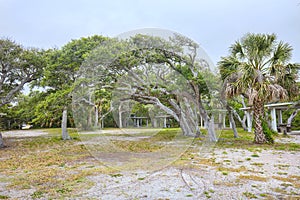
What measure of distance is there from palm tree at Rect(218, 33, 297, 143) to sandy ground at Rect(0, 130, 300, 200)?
368 centimetres

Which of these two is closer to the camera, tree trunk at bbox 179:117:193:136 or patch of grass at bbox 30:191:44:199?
patch of grass at bbox 30:191:44:199

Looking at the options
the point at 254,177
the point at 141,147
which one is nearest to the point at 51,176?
A: the point at 254,177

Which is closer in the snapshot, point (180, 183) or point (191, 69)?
point (180, 183)

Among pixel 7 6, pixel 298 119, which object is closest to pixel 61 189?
pixel 7 6

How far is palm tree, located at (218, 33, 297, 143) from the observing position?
30.5ft

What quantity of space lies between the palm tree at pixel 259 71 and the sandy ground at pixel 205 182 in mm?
3679

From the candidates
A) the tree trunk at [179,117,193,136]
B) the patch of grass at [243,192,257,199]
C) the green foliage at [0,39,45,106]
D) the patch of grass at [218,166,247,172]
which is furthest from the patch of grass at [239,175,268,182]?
the green foliage at [0,39,45,106]

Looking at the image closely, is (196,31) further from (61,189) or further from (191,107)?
(61,189)

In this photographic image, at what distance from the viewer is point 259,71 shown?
963cm

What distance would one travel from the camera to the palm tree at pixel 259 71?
9.29 metres

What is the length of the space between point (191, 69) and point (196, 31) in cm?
179

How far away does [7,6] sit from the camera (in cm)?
938

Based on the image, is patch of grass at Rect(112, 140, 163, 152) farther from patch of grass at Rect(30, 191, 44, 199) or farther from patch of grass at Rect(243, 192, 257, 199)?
patch of grass at Rect(243, 192, 257, 199)

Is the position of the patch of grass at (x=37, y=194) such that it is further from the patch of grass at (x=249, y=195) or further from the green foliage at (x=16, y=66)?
the green foliage at (x=16, y=66)
